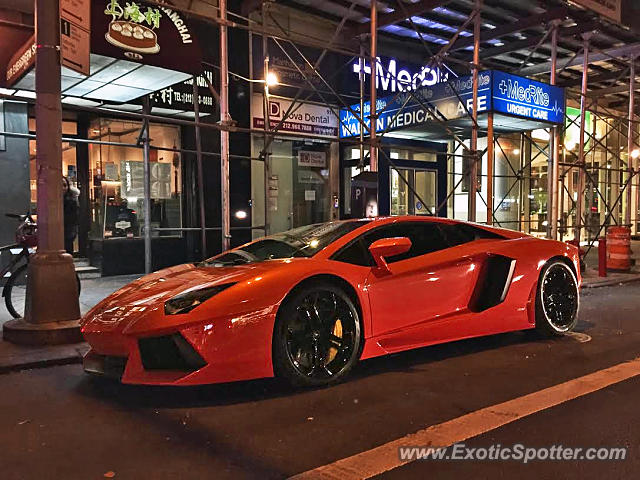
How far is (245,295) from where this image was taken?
397 centimetres

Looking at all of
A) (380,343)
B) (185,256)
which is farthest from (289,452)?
(185,256)

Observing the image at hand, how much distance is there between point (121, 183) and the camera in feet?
34.3

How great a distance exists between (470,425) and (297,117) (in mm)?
8817

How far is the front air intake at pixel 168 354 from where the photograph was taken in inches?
149

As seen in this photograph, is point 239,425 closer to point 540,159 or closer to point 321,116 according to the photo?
point 321,116

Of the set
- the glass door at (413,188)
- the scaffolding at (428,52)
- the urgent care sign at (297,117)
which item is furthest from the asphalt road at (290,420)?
the glass door at (413,188)

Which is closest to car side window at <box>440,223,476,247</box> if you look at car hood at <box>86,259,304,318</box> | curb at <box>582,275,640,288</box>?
car hood at <box>86,259,304,318</box>

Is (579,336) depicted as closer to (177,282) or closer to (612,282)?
(177,282)

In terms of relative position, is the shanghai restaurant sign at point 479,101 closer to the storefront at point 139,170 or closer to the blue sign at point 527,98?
the blue sign at point 527,98

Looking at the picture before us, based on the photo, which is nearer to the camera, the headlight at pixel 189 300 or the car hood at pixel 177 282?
the headlight at pixel 189 300

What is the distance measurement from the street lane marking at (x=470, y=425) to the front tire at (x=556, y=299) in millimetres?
1001

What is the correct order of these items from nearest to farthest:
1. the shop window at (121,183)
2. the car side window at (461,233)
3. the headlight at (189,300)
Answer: the headlight at (189,300), the car side window at (461,233), the shop window at (121,183)

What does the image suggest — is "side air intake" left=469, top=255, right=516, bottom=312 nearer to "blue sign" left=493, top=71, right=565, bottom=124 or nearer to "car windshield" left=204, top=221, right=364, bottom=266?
"car windshield" left=204, top=221, right=364, bottom=266

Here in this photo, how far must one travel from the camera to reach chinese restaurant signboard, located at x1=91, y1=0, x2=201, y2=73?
6672 mm
